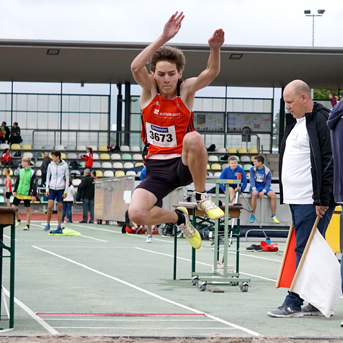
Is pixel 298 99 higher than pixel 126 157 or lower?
higher

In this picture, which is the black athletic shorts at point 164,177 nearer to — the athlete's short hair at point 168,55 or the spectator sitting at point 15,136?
the athlete's short hair at point 168,55

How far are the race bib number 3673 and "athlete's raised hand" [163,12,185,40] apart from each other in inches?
31.4

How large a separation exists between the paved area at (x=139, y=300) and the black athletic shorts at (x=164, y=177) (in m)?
1.08

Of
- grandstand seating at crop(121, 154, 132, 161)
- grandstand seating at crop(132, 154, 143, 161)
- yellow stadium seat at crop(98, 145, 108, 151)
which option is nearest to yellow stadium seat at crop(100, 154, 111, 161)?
grandstand seating at crop(121, 154, 132, 161)

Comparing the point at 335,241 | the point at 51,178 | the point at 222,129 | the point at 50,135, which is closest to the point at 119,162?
the point at 50,135

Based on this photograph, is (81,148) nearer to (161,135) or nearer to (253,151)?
(253,151)

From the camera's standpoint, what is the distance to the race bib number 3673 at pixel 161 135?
5.92m

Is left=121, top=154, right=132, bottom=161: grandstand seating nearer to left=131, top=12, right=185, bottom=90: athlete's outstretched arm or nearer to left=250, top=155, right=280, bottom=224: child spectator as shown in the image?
left=250, top=155, right=280, bottom=224: child spectator

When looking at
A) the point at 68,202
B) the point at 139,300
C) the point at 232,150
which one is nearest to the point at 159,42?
the point at 139,300

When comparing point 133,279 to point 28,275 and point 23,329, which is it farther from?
point 23,329

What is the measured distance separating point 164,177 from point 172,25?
1305mm

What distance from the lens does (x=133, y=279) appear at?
8.77m

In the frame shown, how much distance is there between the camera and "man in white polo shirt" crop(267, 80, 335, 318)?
5.81 meters

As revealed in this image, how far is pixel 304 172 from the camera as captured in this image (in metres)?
5.99
